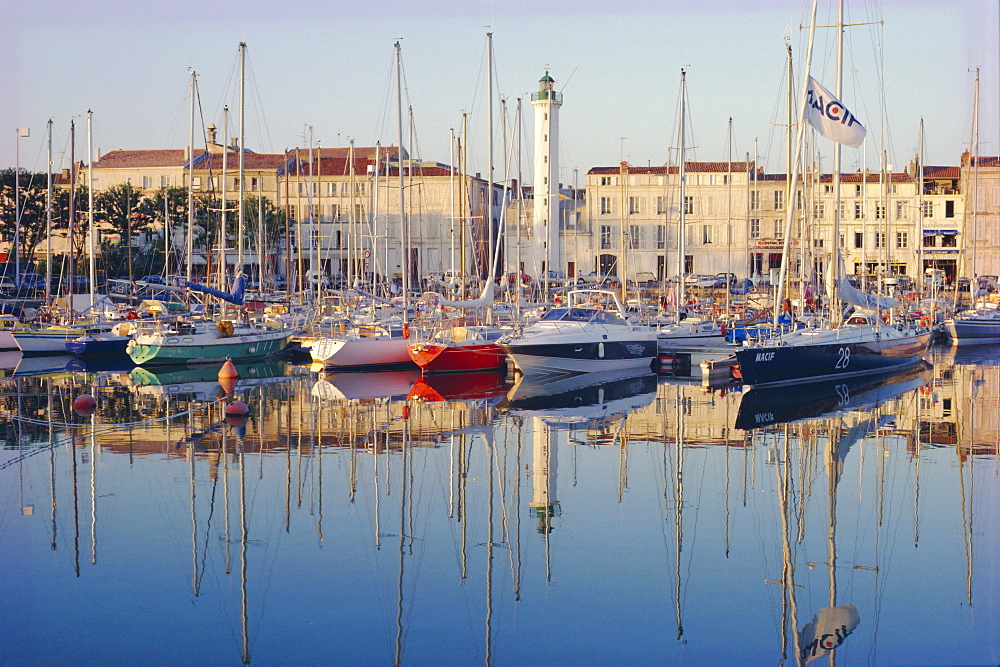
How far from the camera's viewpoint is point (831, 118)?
2605 cm

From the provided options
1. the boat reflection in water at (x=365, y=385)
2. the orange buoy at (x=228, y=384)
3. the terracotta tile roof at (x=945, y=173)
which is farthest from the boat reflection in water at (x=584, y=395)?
the terracotta tile roof at (x=945, y=173)

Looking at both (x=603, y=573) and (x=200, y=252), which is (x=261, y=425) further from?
(x=200, y=252)

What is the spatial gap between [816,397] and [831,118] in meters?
6.56

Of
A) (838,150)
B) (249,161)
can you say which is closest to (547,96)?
(249,161)

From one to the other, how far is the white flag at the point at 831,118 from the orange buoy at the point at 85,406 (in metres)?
17.5

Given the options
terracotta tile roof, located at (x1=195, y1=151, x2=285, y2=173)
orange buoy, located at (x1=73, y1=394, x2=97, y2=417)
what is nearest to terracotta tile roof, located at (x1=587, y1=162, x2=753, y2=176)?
terracotta tile roof, located at (x1=195, y1=151, x2=285, y2=173)

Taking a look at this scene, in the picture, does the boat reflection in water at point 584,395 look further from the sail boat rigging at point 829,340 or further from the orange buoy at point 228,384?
the orange buoy at point 228,384

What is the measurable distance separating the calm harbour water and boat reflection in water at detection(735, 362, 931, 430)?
308 millimetres

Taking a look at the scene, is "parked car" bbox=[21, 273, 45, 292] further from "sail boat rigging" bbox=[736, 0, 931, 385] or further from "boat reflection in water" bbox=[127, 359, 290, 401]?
"sail boat rigging" bbox=[736, 0, 931, 385]

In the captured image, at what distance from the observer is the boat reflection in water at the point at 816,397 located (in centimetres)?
2377

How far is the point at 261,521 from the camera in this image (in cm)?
1445

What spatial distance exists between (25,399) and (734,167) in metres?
63.1

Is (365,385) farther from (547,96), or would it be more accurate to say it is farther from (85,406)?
(547,96)

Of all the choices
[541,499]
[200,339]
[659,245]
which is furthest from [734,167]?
[541,499]
